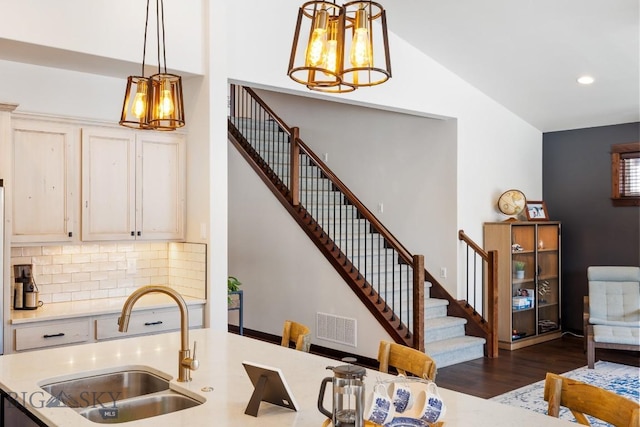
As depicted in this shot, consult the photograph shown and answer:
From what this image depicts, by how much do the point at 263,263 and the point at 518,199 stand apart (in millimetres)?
3220

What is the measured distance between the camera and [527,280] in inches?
294

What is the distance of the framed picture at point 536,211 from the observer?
25.2ft

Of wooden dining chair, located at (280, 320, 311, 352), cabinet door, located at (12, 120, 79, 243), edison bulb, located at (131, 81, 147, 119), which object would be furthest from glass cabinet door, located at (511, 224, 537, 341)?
edison bulb, located at (131, 81, 147, 119)

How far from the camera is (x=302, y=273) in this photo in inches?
281

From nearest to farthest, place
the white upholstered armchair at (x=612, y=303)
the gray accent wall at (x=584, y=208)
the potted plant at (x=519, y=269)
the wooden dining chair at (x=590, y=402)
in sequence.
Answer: the wooden dining chair at (x=590, y=402), the white upholstered armchair at (x=612, y=303), the potted plant at (x=519, y=269), the gray accent wall at (x=584, y=208)

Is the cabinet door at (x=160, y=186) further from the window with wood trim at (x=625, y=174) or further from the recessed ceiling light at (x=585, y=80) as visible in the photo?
the window with wood trim at (x=625, y=174)

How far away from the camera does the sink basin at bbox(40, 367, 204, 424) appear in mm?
2307

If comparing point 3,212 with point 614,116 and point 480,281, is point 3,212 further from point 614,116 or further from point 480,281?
point 614,116

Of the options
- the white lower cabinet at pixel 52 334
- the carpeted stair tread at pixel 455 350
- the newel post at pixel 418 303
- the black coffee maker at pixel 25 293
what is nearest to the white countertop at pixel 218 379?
the white lower cabinet at pixel 52 334

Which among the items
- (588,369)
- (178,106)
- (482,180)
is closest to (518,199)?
(482,180)

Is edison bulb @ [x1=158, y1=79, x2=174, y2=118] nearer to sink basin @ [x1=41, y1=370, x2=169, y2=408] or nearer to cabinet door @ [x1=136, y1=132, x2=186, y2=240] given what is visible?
sink basin @ [x1=41, y1=370, x2=169, y2=408]

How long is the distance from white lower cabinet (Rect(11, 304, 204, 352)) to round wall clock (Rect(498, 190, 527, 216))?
4194 millimetres

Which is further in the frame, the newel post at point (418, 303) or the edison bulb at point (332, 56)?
the newel post at point (418, 303)

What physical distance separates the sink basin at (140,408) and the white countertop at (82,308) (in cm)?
207
